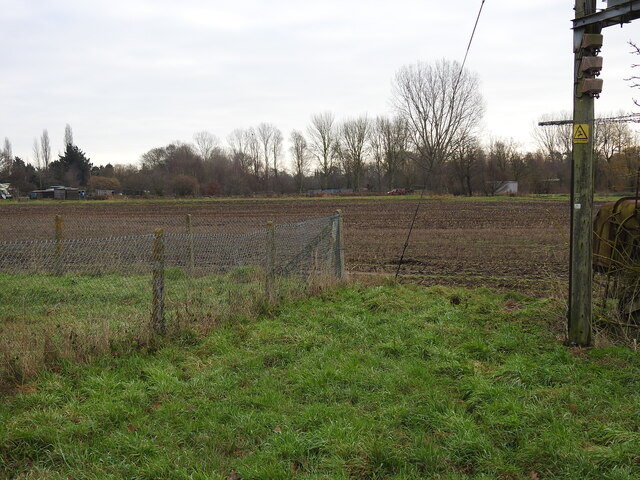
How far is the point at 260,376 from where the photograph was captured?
5469 mm

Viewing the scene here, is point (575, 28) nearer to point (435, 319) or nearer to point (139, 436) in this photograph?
point (435, 319)

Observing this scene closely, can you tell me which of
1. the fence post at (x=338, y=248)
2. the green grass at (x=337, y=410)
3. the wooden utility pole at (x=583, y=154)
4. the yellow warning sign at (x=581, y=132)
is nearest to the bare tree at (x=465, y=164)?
the fence post at (x=338, y=248)

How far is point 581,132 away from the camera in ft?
19.7

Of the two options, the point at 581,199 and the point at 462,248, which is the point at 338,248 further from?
the point at 462,248

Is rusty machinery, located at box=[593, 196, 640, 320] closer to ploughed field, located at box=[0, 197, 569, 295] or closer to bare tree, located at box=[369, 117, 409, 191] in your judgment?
ploughed field, located at box=[0, 197, 569, 295]

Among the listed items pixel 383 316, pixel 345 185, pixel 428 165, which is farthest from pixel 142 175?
pixel 383 316

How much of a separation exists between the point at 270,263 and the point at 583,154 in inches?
189

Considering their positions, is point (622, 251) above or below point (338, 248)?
above

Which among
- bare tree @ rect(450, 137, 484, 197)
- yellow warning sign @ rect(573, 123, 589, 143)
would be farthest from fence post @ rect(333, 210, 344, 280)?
bare tree @ rect(450, 137, 484, 197)

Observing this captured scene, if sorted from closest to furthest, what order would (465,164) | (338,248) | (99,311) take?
(99,311) < (338,248) < (465,164)

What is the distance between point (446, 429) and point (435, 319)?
11.6 ft

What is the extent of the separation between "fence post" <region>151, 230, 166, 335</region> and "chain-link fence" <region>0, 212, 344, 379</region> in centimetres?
1

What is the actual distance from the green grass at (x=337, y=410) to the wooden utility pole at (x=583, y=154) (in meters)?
0.47

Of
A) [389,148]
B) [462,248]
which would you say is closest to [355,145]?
[389,148]
